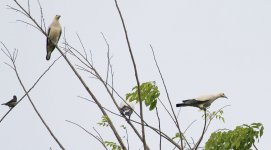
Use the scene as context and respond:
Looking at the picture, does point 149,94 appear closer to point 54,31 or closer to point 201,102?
point 201,102

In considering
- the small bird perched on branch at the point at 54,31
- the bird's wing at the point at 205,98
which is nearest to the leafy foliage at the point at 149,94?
the bird's wing at the point at 205,98

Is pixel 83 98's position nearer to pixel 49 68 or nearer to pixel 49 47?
pixel 49 68

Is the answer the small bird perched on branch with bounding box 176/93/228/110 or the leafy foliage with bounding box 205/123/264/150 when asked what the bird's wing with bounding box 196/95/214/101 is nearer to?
the small bird perched on branch with bounding box 176/93/228/110

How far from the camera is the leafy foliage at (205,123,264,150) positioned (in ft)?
13.6

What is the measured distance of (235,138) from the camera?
414 centimetres

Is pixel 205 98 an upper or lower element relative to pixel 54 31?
lower

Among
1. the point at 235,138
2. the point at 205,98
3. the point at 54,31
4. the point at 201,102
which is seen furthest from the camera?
the point at 54,31

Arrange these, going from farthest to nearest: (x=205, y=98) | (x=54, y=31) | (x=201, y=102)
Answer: (x=54, y=31), (x=205, y=98), (x=201, y=102)

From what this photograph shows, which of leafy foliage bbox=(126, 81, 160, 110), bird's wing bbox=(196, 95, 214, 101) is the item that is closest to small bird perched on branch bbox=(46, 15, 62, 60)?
bird's wing bbox=(196, 95, 214, 101)

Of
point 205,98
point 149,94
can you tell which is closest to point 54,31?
point 205,98

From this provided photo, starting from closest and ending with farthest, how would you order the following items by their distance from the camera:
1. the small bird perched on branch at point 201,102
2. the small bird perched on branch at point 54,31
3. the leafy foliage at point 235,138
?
the leafy foliage at point 235,138 → the small bird perched on branch at point 201,102 → the small bird perched on branch at point 54,31

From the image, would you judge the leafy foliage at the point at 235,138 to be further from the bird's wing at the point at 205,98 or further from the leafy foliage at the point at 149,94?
the bird's wing at the point at 205,98

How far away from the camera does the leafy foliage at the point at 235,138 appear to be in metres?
4.15

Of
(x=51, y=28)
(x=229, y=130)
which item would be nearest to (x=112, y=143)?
(x=229, y=130)
